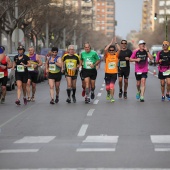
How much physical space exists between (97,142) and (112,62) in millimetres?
10337

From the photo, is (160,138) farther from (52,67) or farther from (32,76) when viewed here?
(32,76)

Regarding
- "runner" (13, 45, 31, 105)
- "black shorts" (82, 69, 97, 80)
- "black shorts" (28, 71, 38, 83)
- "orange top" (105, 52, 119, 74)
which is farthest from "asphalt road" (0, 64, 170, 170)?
"black shorts" (28, 71, 38, 83)

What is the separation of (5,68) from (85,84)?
2.50 metres

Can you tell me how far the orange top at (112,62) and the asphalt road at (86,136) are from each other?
1.19m

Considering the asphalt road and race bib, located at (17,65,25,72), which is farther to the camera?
race bib, located at (17,65,25,72)

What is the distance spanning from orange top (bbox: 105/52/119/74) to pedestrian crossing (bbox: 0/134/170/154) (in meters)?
9.12

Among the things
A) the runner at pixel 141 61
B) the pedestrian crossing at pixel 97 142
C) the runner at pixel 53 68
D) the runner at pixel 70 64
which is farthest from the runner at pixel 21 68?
the pedestrian crossing at pixel 97 142

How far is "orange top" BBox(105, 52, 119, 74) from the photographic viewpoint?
21781mm

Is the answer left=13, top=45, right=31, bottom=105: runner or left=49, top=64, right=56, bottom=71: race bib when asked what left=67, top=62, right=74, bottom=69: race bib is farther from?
left=13, top=45, right=31, bottom=105: runner

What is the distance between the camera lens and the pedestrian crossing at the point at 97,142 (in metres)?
10.6

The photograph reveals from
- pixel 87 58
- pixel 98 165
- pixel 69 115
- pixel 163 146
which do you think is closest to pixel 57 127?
pixel 69 115

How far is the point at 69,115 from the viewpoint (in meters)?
17.3

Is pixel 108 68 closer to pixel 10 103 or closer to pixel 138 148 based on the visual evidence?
pixel 10 103

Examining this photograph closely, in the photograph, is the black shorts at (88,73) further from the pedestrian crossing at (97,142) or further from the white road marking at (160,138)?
the white road marking at (160,138)
